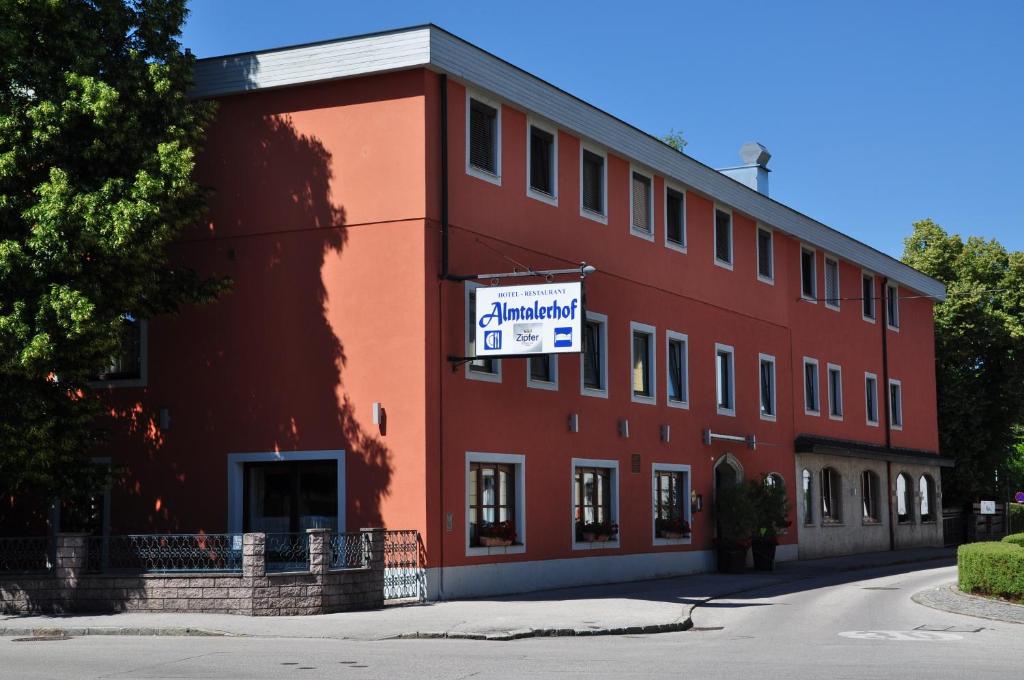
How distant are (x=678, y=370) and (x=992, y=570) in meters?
10.9

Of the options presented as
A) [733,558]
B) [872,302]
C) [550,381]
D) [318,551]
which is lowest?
[733,558]

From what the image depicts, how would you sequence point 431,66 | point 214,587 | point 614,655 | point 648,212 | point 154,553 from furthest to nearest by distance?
point 648,212 → point 431,66 → point 154,553 → point 214,587 → point 614,655

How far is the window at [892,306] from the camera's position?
159 feet

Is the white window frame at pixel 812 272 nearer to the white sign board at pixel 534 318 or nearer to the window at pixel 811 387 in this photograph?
the window at pixel 811 387

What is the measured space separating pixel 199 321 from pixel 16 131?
18.5ft

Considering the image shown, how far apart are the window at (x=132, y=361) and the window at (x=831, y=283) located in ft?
77.1

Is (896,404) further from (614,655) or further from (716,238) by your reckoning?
(614,655)

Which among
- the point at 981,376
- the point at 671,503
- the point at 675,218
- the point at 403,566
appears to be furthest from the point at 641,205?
the point at 981,376

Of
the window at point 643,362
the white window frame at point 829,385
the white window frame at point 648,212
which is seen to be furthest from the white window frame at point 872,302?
the window at point 643,362

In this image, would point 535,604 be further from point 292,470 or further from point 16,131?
point 16,131

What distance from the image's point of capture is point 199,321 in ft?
84.3

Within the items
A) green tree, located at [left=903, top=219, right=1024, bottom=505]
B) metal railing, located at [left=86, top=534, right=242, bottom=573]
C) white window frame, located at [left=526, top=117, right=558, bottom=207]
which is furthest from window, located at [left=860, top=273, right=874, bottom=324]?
metal railing, located at [left=86, top=534, right=242, bottom=573]

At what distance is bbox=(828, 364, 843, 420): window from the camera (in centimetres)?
4322

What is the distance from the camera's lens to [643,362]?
3159 cm
